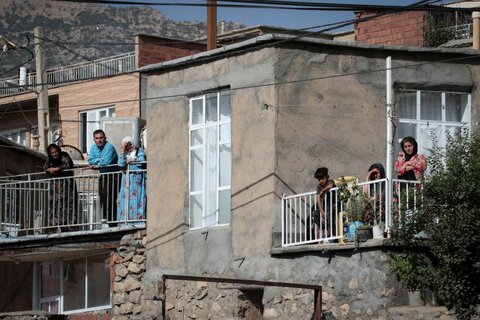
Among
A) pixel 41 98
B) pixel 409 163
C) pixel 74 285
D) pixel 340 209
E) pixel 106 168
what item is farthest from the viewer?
pixel 41 98

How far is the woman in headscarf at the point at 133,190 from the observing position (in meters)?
25.1

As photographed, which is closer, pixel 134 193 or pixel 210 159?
pixel 210 159

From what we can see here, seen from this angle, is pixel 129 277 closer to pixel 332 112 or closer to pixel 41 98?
pixel 332 112

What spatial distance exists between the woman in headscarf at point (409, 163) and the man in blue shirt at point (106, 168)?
6164 millimetres

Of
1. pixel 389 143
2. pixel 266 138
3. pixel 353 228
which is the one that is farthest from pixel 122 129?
pixel 353 228

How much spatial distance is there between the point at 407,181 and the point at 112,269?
726 centimetres

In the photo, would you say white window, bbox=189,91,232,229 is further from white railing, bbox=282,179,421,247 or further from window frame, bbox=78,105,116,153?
window frame, bbox=78,105,116,153

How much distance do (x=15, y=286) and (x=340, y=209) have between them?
34.3 ft

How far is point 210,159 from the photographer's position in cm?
2375

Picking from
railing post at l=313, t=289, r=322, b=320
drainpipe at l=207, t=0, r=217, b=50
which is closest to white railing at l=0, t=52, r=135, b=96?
drainpipe at l=207, t=0, r=217, b=50

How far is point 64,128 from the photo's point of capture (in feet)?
150

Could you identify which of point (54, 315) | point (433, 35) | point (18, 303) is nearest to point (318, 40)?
point (54, 315)

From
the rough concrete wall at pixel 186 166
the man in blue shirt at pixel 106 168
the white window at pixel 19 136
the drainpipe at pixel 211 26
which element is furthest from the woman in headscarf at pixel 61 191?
the white window at pixel 19 136

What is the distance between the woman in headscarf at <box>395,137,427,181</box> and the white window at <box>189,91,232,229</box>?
3299 mm
